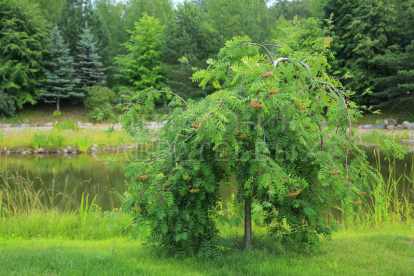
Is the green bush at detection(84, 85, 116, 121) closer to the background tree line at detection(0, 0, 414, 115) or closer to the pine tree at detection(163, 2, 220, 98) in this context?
the background tree line at detection(0, 0, 414, 115)

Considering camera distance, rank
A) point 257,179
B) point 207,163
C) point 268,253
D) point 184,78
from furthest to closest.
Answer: point 184,78 < point 268,253 < point 207,163 < point 257,179

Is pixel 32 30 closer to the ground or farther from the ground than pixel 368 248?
farther from the ground

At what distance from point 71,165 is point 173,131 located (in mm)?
10001

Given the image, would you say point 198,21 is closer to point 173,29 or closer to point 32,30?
point 173,29

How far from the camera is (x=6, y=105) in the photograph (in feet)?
73.4

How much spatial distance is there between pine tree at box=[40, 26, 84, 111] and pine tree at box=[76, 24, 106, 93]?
2.56ft

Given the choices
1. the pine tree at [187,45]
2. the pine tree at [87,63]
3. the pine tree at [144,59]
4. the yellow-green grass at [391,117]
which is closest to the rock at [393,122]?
the yellow-green grass at [391,117]

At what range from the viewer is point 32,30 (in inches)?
989

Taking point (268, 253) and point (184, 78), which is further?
point (184, 78)

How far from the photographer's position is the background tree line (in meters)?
22.3

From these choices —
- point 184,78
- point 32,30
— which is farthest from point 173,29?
point 32,30

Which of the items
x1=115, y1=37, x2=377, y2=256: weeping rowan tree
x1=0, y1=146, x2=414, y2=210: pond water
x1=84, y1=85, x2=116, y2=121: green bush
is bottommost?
x1=0, y1=146, x2=414, y2=210: pond water

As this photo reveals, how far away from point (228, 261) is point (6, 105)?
76.3 feet

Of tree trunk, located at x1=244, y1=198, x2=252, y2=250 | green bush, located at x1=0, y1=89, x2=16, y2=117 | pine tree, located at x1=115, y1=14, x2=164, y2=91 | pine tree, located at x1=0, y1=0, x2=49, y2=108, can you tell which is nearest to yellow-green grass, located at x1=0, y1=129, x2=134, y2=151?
green bush, located at x1=0, y1=89, x2=16, y2=117
